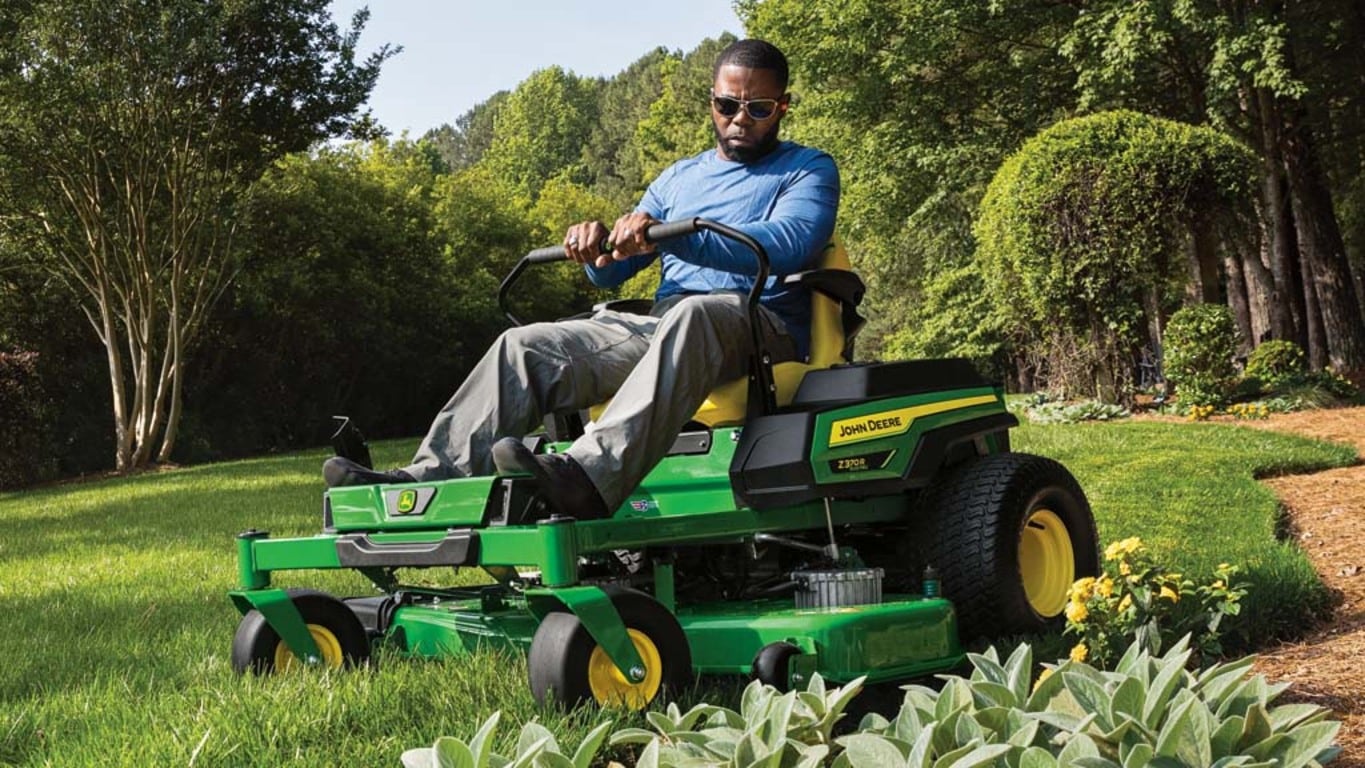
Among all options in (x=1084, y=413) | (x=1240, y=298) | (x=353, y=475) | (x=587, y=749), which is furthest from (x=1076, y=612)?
(x=1240, y=298)

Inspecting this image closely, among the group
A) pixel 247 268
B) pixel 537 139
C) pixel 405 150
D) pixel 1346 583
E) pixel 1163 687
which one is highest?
pixel 537 139

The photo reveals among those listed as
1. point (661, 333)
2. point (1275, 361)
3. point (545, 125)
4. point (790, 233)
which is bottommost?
point (1275, 361)

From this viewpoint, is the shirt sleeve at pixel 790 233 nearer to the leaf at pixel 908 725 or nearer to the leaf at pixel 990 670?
the leaf at pixel 990 670

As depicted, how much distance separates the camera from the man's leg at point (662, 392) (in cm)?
319

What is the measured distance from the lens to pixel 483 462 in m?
3.48

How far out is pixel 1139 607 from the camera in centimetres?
354

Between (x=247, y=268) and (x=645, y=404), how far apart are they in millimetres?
25652

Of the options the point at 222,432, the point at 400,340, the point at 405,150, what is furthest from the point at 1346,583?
the point at 405,150

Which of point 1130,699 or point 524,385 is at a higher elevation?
point 524,385

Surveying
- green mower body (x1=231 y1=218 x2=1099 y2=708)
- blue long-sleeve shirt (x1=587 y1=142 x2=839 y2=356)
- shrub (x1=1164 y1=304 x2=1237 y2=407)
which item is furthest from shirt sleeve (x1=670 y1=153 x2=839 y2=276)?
shrub (x1=1164 y1=304 x2=1237 y2=407)

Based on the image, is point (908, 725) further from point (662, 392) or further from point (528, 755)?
point (662, 392)

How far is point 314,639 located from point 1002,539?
1.90 meters

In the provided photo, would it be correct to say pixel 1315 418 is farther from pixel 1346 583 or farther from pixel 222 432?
pixel 222 432

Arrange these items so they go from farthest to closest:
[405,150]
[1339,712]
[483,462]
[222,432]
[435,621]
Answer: [405,150] < [222,432] < [435,621] < [483,462] < [1339,712]
